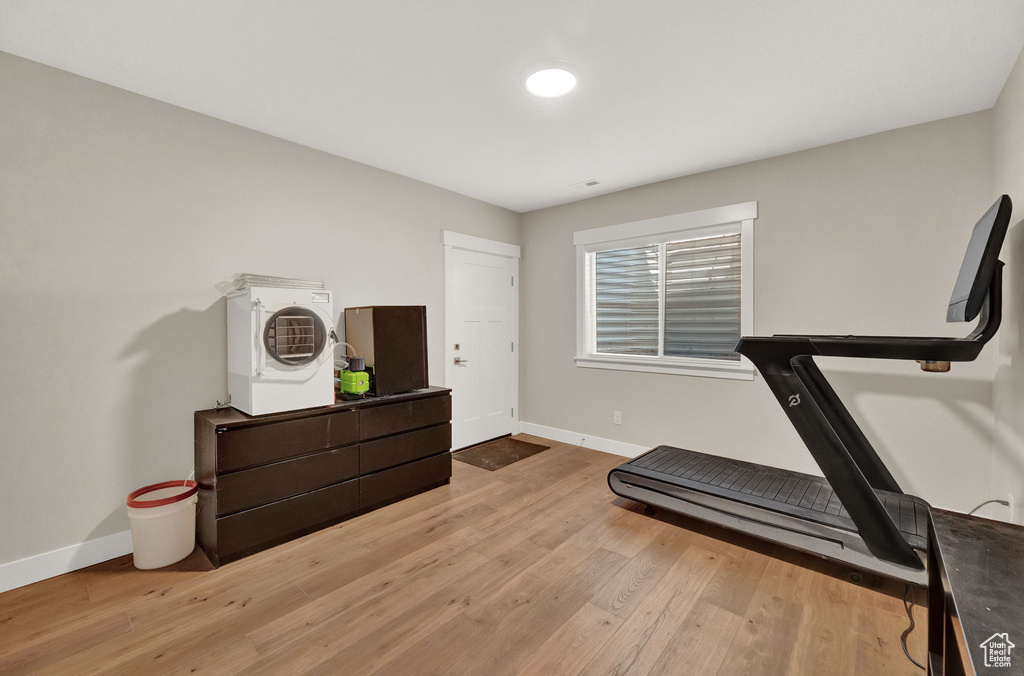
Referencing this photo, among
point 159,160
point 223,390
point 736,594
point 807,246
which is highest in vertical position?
point 159,160

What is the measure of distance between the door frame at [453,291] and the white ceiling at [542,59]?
1.25 metres

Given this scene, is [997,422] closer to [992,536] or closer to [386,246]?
[992,536]

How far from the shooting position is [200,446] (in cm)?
252

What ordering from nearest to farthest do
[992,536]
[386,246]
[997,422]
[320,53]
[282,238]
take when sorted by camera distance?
1. [992,536]
2. [320,53]
3. [997,422]
4. [282,238]
5. [386,246]

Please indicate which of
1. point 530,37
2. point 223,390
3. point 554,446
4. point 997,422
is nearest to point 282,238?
point 223,390

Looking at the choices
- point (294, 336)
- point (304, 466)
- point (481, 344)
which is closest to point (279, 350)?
point (294, 336)

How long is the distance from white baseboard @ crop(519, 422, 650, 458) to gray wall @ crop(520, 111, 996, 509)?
0.17 meters

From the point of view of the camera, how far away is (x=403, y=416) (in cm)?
312

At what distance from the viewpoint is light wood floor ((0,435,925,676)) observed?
164 centimetres

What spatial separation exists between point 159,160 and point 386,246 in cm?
157

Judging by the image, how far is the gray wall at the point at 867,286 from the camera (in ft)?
8.62

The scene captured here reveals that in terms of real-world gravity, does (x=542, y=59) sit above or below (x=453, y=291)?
above

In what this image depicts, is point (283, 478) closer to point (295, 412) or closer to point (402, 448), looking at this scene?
point (295, 412)

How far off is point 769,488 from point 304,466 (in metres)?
2.88
